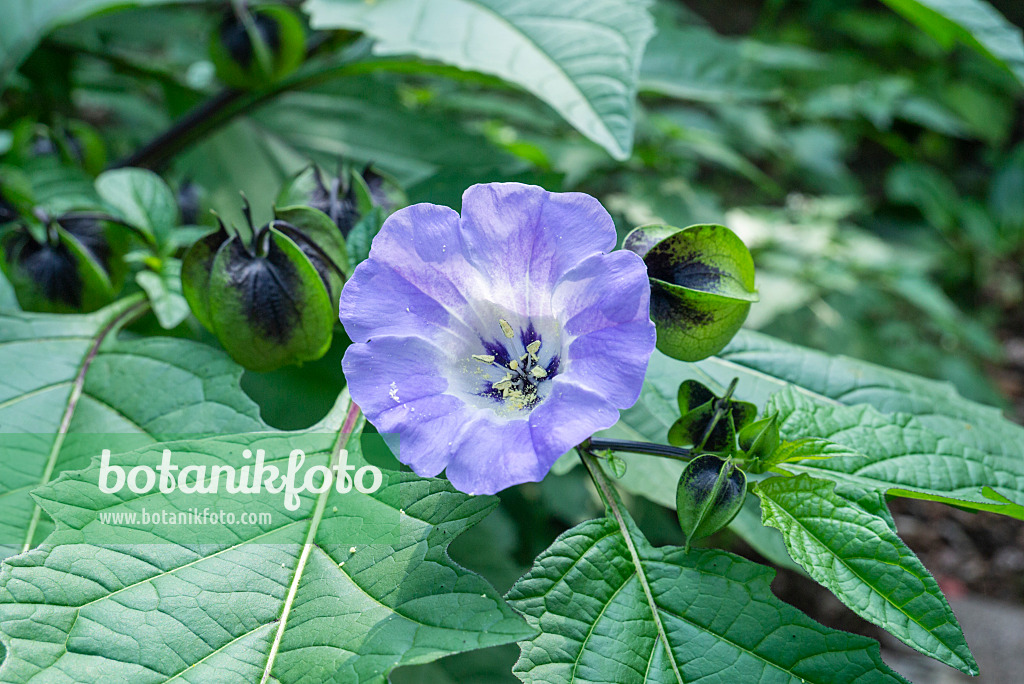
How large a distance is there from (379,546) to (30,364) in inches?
20.1

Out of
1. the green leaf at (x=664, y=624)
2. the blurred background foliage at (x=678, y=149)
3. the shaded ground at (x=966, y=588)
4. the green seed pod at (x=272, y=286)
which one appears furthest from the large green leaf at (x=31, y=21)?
the shaded ground at (x=966, y=588)

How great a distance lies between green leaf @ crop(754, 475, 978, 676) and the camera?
628 millimetres

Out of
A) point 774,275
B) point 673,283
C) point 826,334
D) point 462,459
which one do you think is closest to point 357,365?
point 462,459

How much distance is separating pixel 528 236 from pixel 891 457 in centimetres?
43

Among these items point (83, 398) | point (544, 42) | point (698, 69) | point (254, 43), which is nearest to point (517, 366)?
point (83, 398)

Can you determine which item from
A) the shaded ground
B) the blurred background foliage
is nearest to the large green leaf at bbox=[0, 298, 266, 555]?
the blurred background foliage

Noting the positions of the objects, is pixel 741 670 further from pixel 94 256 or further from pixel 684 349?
pixel 94 256

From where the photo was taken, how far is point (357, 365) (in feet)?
2.15

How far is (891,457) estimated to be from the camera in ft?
2.55

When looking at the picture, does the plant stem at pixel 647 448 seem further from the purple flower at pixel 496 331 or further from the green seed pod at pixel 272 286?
the green seed pod at pixel 272 286

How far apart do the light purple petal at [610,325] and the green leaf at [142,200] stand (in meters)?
0.63

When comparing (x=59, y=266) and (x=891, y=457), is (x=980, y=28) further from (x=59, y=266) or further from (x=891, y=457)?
(x=59, y=266)

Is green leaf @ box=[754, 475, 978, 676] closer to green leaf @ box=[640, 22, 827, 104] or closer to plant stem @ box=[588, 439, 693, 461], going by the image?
plant stem @ box=[588, 439, 693, 461]

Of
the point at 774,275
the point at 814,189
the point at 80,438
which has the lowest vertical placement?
the point at 814,189
